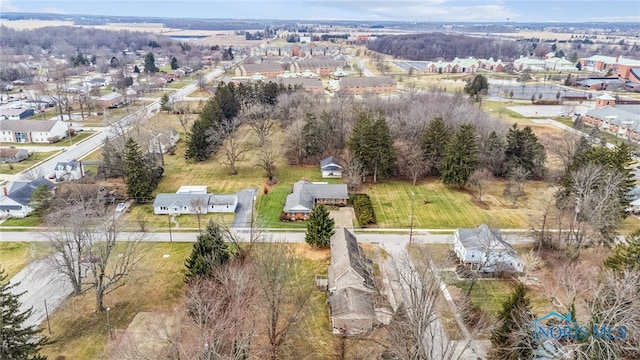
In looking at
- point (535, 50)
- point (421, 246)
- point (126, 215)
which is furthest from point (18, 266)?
point (535, 50)

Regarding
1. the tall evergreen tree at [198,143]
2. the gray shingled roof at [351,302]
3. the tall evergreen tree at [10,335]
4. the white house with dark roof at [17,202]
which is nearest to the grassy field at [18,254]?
the white house with dark roof at [17,202]

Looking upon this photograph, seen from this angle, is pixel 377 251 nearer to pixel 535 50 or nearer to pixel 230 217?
pixel 230 217

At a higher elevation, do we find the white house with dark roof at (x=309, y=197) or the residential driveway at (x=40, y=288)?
the white house with dark roof at (x=309, y=197)

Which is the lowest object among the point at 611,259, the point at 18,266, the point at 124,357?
the point at 18,266

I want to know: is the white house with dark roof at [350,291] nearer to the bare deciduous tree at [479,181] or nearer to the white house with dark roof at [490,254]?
the white house with dark roof at [490,254]

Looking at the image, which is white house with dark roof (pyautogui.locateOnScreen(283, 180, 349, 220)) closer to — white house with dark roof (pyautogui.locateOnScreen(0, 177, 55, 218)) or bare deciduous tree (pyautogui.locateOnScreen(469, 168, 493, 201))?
bare deciduous tree (pyautogui.locateOnScreen(469, 168, 493, 201))

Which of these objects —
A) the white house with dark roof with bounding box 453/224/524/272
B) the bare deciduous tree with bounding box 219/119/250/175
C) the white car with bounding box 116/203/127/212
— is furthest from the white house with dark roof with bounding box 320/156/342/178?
the white car with bounding box 116/203/127/212
